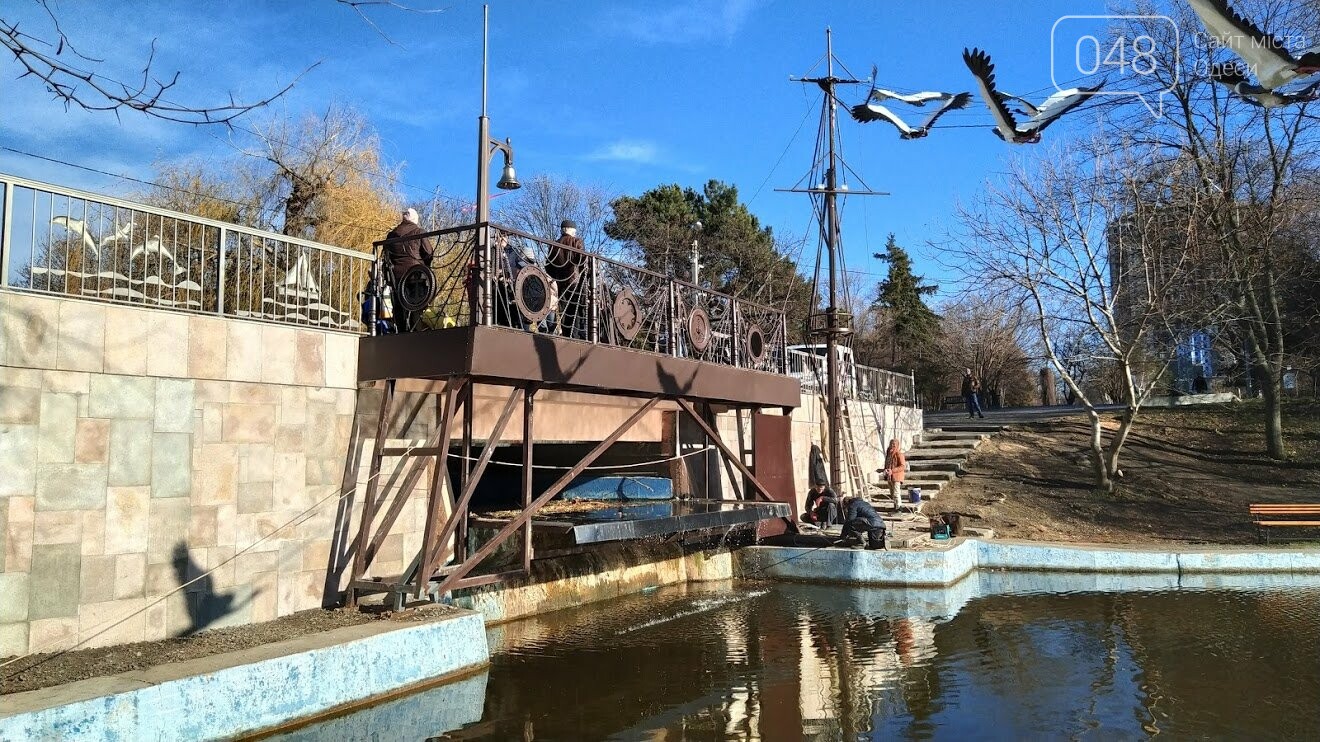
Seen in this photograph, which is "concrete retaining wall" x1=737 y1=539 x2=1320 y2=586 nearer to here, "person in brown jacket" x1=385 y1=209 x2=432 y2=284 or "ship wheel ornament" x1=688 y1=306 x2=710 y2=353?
"ship wheel ornament" x1=688 y1=306 x2=710 y2=353

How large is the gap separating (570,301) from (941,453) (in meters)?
17.0

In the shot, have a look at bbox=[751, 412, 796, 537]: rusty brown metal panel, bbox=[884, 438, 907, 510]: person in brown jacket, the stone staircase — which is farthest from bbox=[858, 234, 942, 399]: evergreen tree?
bbox=[751, 412, 796, 537]: rusty brown metal panel

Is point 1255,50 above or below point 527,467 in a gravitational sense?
above

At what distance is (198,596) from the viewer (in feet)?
25.9

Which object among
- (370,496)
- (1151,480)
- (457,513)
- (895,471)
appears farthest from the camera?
(1151,480)

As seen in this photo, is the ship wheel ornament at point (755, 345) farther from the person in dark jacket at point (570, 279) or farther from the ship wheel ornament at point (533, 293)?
the ship wheel ornament at point (533, 293)

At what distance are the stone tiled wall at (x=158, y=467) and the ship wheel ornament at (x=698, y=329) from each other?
5092 millimetres

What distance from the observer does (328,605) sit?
909cm

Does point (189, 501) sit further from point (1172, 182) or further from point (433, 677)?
point (1172, 182)

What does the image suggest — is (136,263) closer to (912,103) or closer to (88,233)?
(88,233)

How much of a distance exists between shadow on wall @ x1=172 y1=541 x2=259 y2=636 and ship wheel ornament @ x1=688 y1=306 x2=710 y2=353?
7.00 metres

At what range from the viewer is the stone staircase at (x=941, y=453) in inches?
880

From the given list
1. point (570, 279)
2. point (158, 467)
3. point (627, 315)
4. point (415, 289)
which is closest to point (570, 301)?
point (570, 279)

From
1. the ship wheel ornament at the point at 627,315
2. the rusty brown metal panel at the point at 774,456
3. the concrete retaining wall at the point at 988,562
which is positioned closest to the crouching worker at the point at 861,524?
the concrete retaining wall at the point at 988,562
